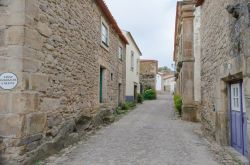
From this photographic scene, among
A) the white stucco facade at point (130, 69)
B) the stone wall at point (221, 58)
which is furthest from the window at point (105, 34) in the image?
the white stucco facade at point (130, 69)

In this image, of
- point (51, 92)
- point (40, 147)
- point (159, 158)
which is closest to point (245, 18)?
point (159, 158)

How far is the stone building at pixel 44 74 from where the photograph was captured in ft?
14.2

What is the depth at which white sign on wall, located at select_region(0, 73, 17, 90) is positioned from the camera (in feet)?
14.3

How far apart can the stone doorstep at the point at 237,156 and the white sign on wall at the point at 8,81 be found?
14.8ft

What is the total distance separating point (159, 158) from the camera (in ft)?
17.3

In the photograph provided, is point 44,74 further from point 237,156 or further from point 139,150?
point 237,156

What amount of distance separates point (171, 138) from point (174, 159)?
91.0 inches

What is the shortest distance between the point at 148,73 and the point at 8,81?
28118 millimetres

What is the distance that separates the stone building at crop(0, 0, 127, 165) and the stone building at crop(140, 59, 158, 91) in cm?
2304

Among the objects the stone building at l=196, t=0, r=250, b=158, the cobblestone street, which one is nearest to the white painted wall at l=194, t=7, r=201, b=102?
→ the stone building at l=196, t=0, r=250, b=158

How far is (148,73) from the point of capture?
3198 cm

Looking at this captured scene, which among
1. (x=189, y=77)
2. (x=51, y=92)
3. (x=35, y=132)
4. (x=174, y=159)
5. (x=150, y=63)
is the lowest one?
(x=174, y=159)

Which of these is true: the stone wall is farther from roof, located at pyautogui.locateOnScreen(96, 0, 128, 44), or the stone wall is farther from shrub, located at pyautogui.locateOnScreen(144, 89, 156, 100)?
shrub, located at pyautogui.locateOnScreen(144, 89, 156, 100)

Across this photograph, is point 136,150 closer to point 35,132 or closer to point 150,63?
point 35,132
